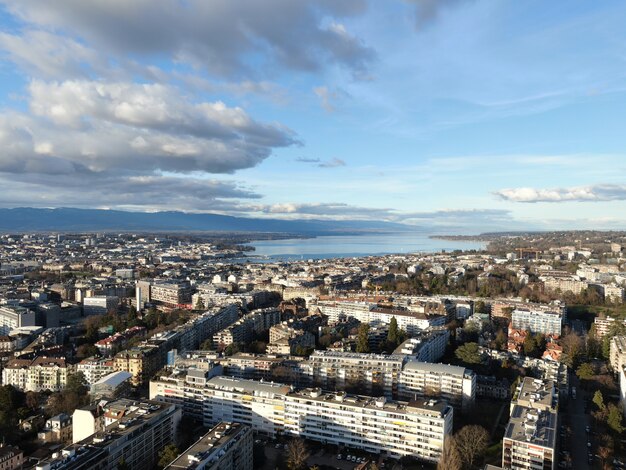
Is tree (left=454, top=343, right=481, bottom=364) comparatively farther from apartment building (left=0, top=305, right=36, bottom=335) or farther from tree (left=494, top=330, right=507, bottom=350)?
apartment building (left=0, top=305, right=36, bottom=335)

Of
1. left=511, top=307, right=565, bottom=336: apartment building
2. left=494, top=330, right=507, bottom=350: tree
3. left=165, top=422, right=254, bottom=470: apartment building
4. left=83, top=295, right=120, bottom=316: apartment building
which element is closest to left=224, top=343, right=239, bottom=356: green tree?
left=165, top=422, right=254, bottom=470: apartment building

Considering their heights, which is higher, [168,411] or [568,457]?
[168,411]

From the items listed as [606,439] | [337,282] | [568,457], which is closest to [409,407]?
[568,457]

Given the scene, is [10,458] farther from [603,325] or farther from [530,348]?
[603,325]

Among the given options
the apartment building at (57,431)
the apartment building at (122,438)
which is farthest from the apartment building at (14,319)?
the apartment building at (122,438)

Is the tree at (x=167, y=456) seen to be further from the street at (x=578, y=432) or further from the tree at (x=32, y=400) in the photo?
the street at (x=578, y=432)

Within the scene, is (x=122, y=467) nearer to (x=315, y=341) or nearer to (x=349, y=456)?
(x=349, y=456)

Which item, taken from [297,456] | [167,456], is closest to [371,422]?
[297,456]
